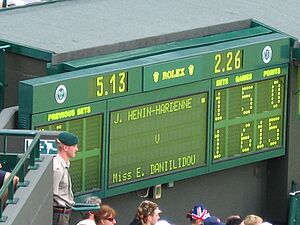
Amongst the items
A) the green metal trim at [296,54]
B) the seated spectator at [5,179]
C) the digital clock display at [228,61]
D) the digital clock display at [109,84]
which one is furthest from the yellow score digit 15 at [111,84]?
the seated spectator at [5,179]

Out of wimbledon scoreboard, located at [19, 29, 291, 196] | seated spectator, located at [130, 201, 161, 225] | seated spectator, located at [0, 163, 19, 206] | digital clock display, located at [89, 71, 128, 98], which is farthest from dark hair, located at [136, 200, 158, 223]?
digital clock display, located at [89, 71, 128, 98]

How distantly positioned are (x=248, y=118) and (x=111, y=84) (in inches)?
88.9

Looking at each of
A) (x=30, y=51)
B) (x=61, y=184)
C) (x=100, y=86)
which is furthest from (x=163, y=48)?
(x=61, y=184)

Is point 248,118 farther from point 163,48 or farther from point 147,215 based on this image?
point 147,215

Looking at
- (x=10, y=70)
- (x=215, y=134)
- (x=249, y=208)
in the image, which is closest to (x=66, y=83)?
(x=10, y=70)

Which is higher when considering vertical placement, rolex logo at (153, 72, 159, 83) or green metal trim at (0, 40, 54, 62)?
green metal trim at (0, 40, 54, 62)

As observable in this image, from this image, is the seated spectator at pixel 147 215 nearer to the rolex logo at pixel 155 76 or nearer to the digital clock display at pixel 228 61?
the rolex logo at pixel 155 76

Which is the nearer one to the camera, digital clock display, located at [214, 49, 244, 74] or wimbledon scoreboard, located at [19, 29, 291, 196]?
wimbledon scoreboard, located at [19, 29, 291, 196]

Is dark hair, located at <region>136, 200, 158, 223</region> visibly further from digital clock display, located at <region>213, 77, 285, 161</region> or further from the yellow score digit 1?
digital clock display, located at <region>213, 77, 285, 161</region>

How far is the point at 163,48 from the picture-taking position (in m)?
18.1

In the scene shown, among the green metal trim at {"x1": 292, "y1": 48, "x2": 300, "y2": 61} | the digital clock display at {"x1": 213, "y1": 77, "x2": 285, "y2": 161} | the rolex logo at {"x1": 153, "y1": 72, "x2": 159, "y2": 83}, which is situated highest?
the rolex logo at {"x1": 153, "y1": 72, "x2": 159, "y2": 83}

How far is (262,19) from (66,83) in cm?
415

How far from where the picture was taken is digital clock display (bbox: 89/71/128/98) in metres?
16.8

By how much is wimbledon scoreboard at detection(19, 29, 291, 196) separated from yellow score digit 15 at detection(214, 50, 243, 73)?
11 millimetres
